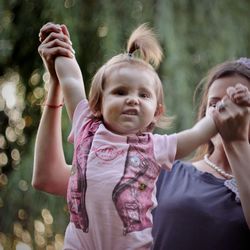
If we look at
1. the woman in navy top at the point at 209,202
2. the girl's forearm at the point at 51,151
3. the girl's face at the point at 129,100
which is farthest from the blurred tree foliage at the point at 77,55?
the girl's face at the point at 129,100

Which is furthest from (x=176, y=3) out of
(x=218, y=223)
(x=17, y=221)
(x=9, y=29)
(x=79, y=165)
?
(x=79, y=165)

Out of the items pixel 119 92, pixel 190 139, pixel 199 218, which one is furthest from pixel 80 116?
pixel 199 218

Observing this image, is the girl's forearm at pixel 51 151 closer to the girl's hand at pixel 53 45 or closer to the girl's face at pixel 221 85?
the girl's hand at pixel 53 45

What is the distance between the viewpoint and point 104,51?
245cm

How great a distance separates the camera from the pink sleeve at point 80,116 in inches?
52.9

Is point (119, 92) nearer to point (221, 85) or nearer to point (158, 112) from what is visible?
point (158, 112)

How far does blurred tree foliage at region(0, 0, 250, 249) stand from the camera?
8.08 ft

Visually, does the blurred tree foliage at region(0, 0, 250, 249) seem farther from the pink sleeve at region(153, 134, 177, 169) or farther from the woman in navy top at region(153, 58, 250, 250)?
the pink sleeve at region(153, 134, 177, 169)

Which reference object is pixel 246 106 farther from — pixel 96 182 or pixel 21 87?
pixel 21 87

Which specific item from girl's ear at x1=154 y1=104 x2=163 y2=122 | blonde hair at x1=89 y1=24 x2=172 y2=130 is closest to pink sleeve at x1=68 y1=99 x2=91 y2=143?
blonde hair at x1=89 y1=24 x2=172 y2=130

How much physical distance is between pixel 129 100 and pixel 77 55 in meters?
1.25

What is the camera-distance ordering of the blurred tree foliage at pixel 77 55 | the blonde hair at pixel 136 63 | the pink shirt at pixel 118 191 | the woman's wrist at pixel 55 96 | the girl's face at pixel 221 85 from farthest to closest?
the blurred tree foliage at pixel 77 55
the girl's face at pixel 221 85
the woman's wrist at pixel 55 96
the blonde hair at pixel 136 63
the pink shirt at pixel 118 191

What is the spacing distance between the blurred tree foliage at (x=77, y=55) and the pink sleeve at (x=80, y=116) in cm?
106

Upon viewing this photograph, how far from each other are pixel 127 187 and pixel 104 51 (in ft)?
4.19
